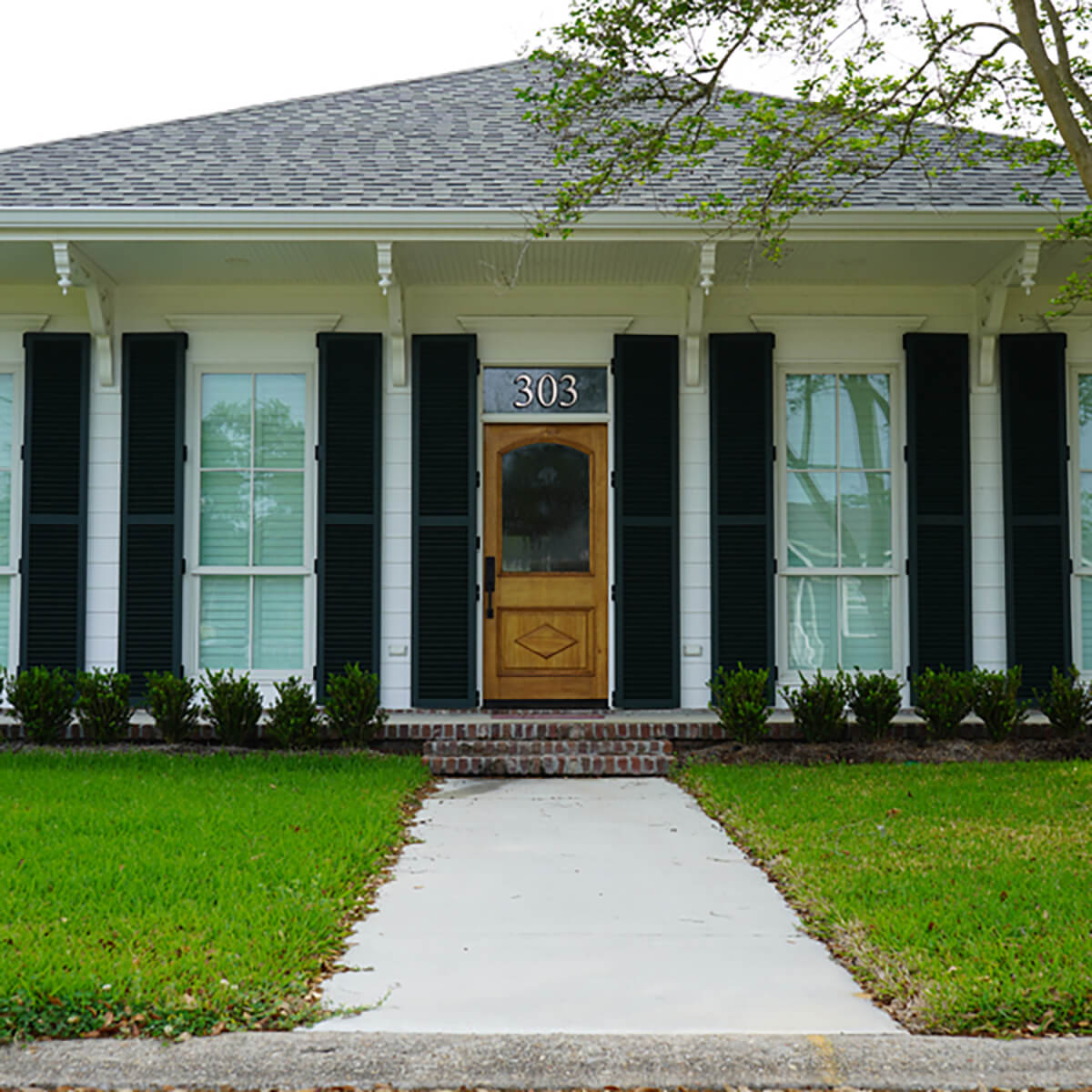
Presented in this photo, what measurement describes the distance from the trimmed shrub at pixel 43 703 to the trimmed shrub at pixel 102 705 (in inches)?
3.8

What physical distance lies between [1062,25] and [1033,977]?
17.5 feet

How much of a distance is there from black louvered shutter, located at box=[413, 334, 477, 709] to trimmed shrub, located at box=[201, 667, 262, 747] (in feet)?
4.10

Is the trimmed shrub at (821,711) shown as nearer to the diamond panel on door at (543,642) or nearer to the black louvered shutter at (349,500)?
the diamond panel on door at (543,642)

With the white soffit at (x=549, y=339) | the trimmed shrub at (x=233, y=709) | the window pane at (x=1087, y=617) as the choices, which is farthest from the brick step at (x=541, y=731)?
the window pane at (x=1087, y=617)

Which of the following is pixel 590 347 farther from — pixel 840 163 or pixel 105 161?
pixel 105 161

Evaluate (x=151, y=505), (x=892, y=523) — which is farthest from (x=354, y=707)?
(x=892, y=523)

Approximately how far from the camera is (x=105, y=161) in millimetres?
9125

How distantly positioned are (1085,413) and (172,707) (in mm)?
6850

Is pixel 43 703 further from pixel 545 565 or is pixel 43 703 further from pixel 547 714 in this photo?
pixel 545 565

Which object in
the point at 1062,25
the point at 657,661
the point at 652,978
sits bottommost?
the point at 652,978

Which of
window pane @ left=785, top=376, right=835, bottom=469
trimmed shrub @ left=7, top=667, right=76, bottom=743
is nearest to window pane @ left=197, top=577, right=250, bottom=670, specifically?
trimmed shrub @ left=7, top=667, right=76, bottom=743

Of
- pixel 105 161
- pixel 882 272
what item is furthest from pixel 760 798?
pixel 105 161

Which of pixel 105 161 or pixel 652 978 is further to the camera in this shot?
pixel 105 161

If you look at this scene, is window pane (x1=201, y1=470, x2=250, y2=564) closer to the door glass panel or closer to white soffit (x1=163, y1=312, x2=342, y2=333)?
white soffit (x1=163, y1=312, x2=342, y2=333)
